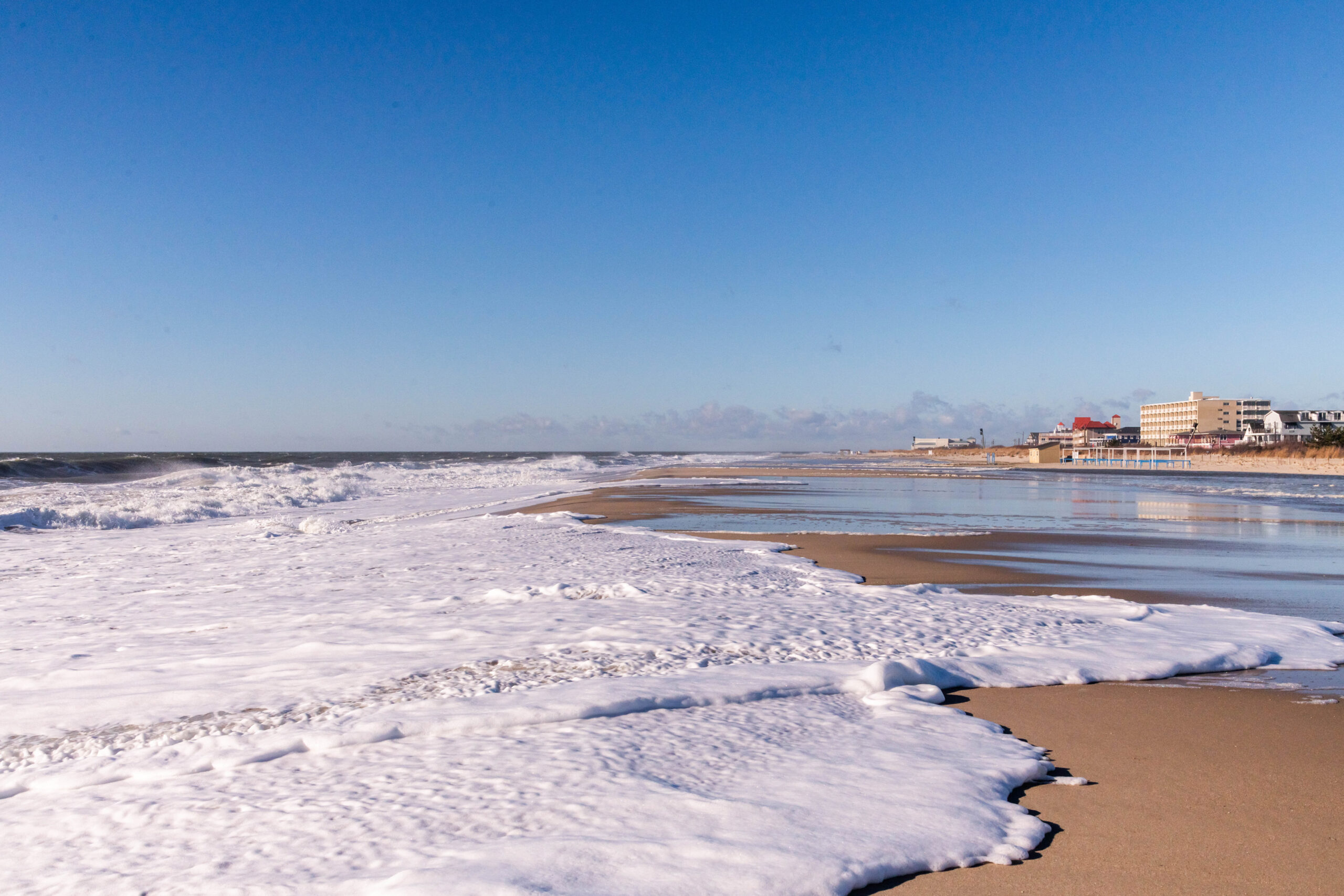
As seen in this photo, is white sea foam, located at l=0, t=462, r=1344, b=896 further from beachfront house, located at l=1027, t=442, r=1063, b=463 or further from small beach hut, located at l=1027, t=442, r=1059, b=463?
small beach hut, located at l=1027, t=442, r=1059, b=463

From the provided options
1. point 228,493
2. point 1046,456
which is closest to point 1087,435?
point 1046,456

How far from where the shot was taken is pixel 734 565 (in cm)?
981

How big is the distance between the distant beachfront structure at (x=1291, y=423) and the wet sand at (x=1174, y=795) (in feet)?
309

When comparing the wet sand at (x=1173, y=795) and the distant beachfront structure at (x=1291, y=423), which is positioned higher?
the distant beachfront structure at (x=1291, y=423)

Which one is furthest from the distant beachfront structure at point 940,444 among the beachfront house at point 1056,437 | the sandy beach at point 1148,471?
the sandy beach at point 1148,471

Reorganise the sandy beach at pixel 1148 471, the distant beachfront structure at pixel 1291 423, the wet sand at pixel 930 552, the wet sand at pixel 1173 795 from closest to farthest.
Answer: the wet sand at pixel 1173 795
the wet sand at pixel 930 552
the sandy beach at pixel 1148 471
the distant beachfront structure at pixel 1291 423

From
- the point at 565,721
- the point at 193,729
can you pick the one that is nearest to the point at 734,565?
the point at 565,721

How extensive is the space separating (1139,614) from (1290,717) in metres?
2.76

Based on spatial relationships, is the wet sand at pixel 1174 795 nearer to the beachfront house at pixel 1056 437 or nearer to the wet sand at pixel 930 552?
the wet sand at pixel 930 552

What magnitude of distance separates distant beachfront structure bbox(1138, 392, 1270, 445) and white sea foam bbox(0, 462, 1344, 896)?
136696 millimetres

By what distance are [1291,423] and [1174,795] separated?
397ft

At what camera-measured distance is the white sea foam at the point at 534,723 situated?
110 inches

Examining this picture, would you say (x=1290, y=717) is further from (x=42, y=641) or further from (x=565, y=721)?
(x=42, y=641)

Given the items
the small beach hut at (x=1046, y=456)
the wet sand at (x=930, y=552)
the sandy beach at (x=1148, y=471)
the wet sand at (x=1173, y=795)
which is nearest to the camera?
the wet sand at (x=1173, y=795)
